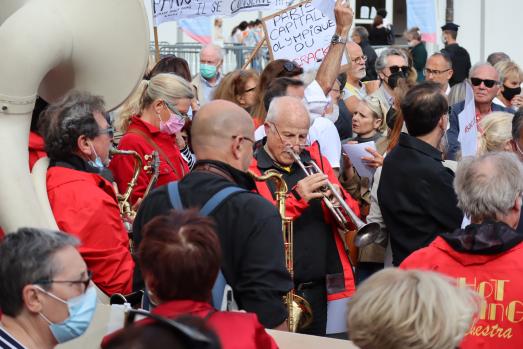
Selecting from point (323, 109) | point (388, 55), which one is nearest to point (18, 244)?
point (323, 109)

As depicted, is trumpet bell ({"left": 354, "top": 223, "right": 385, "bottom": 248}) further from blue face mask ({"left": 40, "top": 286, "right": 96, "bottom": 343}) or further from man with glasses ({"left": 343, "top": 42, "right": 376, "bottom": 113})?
man with glasses ({"left": 343, "top": 42, "right": 376, "bottom": 113})

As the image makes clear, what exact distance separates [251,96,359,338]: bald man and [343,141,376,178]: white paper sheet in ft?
2.75

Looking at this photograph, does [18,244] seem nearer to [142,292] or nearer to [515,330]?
[142,292]

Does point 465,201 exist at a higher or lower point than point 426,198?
higher

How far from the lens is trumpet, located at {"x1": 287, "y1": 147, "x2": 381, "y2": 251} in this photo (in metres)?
4.91

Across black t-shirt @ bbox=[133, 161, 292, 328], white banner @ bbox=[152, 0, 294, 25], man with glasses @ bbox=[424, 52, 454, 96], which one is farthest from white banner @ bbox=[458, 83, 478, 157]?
man with glasses @ bbox=[424, 52, 454, 96]

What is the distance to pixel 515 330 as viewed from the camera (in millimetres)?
3514

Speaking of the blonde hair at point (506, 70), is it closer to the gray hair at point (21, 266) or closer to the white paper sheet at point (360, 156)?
the white paper sheet at point (360, 156)

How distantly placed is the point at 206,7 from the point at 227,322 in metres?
6.20

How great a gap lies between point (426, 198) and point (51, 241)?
222cm

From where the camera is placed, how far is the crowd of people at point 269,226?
275 centimetres

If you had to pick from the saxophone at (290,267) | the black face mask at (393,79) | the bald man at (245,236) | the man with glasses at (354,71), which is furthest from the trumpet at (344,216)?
the man with glasses at (354,71)

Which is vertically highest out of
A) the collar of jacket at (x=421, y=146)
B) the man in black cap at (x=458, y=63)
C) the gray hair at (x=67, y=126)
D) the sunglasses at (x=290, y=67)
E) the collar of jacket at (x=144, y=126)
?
the gray hair at (x=67, y=126)

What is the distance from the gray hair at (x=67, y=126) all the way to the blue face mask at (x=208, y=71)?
4.93 m
